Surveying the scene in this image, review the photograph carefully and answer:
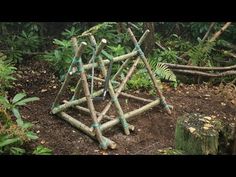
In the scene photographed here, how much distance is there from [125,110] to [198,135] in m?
1.65

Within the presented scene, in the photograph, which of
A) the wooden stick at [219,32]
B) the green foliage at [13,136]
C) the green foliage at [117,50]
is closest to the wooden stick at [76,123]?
the green foliage at [13,136]

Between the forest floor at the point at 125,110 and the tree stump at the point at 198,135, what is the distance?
53 centimetres

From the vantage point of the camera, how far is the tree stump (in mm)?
3805

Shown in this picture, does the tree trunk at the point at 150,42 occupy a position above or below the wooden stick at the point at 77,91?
above

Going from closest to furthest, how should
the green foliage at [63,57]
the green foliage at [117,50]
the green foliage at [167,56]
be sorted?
the green foliage at [63,57]
the green foliage at [117,50]
the green foliage at [167,56]

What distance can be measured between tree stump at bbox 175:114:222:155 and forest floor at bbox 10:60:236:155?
20.9 inches

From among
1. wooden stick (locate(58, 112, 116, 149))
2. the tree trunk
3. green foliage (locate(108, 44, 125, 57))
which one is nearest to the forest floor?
wooden stick (locate(58, 112, 116, 149))

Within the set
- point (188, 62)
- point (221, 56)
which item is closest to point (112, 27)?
point (188, 62)

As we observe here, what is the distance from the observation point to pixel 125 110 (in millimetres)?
5289

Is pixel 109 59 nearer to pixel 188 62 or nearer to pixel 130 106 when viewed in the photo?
pixel 130 106

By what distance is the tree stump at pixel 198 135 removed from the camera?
3.80 m

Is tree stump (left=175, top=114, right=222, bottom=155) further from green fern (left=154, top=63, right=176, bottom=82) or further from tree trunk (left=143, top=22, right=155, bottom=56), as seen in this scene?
tree trunk (left=143, top=22, right=155, bottom=56)

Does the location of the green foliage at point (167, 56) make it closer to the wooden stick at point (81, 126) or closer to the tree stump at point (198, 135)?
the wooden stick at point (81, 126)

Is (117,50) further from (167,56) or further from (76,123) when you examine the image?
(76,123)
